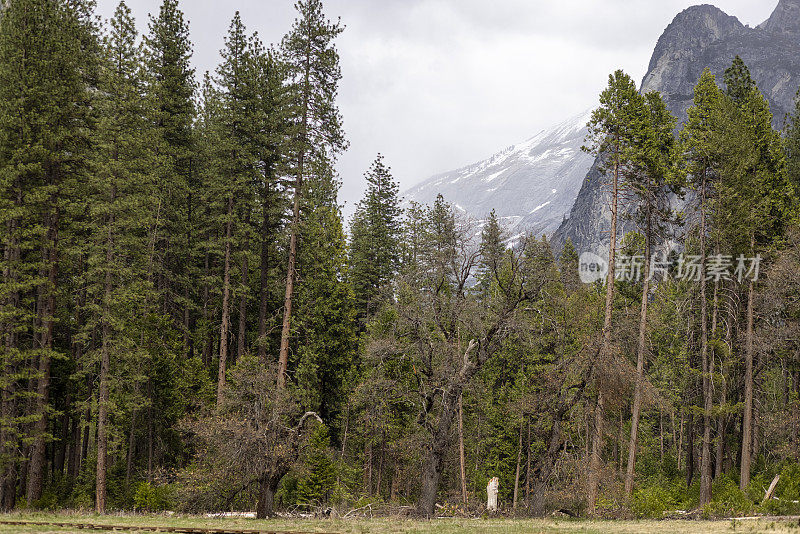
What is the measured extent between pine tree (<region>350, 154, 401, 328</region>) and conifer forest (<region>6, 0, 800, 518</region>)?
227 inches

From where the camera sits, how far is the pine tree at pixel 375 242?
41031mm

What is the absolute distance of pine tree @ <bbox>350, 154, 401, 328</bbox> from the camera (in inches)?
1615

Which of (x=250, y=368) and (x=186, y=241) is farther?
(x=186, y=241)

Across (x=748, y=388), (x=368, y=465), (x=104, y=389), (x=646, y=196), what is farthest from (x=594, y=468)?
(x=104, y=389)

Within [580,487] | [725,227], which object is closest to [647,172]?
[725,227]

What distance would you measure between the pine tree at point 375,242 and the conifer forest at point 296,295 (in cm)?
575

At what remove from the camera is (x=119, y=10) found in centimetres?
2542

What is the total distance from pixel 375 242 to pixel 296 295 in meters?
9.86

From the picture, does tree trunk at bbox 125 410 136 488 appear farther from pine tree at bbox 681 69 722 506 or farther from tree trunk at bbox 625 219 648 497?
pine tree at bbox 681 69 722 506

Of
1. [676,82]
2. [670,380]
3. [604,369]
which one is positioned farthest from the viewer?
[676,82]

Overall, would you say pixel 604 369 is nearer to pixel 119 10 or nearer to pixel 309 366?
pixel 309 366

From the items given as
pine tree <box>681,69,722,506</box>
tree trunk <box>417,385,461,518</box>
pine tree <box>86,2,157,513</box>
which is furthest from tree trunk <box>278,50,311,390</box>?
pine tree <box>681,69,722,506</box>

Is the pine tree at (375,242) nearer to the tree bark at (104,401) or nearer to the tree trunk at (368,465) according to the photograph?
the tree trunk at (368,465)

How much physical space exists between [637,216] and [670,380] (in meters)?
18.1
